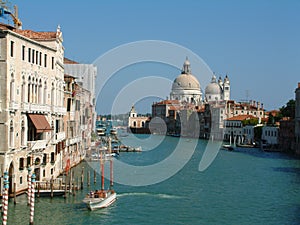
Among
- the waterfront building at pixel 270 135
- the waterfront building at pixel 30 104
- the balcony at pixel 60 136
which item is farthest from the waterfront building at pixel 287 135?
the waterfront building at pixel 30 104

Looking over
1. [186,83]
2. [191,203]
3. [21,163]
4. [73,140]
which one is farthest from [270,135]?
[186,83]

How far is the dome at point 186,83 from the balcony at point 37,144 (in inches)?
3266

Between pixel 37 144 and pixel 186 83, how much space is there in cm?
8451

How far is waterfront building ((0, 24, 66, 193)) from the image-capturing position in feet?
50.6

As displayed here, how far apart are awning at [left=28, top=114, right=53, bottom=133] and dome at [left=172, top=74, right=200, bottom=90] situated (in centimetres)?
8295

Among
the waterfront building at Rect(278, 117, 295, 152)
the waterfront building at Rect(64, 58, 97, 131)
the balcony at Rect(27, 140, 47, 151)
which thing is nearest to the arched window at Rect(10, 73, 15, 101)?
the balcony at Rect(27, 140, 47, 151)

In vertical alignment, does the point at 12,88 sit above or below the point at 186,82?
below

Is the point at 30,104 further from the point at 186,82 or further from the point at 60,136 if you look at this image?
the point at 186,82

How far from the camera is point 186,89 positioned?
3944 inches

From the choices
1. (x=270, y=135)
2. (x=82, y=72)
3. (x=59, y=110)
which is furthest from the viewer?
(x=270, y=135)

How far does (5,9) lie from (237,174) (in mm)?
13744

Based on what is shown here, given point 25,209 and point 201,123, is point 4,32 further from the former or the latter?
point 201,123

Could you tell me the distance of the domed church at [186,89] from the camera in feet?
326

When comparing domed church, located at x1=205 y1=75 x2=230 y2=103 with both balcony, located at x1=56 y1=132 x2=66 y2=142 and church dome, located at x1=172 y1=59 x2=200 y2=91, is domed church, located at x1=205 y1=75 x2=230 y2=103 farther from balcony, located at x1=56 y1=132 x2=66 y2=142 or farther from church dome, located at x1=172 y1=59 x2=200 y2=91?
balcony, located at x1=56 y1=132 x2=66 y2=142
